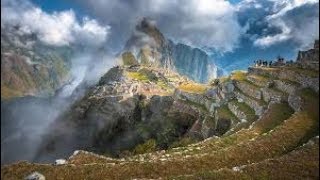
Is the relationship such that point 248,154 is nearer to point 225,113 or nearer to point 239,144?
Result: point 239,144

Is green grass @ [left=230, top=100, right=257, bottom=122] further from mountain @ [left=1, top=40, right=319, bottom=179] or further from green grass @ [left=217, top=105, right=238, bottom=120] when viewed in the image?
green grass @ [left=217, top=105, right=238, bottom=120]

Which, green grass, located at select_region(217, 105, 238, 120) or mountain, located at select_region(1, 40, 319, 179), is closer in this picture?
mountain, located at select_region(1, 40, 319, 179)

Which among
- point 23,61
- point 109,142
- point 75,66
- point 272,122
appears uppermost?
point 75,66

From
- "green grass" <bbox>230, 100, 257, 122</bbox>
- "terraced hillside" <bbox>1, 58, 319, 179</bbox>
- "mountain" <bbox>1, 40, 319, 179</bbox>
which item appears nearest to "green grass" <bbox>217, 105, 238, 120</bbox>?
"mountain" <bbox>1, 40, 319, 179</bbox>

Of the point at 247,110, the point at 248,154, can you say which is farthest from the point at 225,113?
the point at 248,154

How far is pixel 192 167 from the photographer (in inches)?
2149

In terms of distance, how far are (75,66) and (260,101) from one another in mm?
38703

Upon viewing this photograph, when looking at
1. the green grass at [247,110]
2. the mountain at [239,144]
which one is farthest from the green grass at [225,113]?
the green grass at [247,110]

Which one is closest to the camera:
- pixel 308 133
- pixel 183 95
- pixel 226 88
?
pixel 308 133

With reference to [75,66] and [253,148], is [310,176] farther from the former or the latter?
[75,66]

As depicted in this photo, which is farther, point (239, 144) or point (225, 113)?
point (225, 113)

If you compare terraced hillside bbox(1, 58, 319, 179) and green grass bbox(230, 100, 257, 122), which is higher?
green grass bbox(230, 100, 257, 122)

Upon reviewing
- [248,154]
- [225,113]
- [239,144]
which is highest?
[225,113]

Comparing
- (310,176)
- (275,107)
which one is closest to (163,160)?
(310,176)
